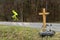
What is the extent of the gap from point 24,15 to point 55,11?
6.36 feet

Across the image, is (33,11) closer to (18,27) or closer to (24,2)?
(24,2)

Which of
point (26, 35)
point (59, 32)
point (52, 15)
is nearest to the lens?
point (26, 35)

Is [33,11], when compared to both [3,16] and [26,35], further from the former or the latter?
[26,35]

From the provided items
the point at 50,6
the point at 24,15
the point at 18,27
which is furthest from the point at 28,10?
the point at 18,27

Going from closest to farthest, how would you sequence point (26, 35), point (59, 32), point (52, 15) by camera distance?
point (26, 35), point (59, 32), point (52, 15)

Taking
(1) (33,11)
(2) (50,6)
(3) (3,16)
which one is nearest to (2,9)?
(3) (3,16)

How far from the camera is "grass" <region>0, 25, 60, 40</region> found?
9.43m

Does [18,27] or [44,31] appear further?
[18,27]

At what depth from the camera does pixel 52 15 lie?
1573 centimetres

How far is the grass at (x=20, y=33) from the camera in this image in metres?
9.43

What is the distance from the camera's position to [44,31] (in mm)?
9469

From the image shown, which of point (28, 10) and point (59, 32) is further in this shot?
point (28, 10)

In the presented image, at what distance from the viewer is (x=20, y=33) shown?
31.3 feet

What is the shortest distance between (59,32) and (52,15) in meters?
5.67
